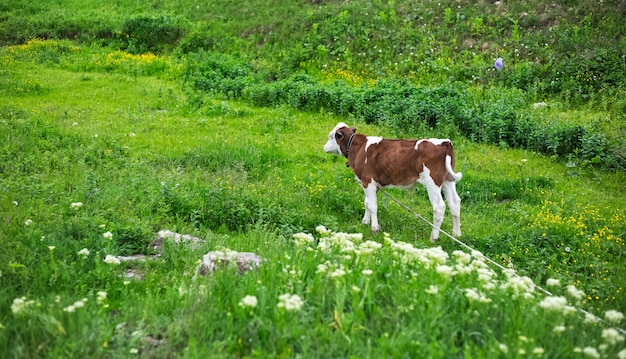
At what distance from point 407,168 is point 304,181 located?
2.79 meters

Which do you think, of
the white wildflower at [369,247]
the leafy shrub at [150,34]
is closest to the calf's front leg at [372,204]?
the white wildflower at [369,247]

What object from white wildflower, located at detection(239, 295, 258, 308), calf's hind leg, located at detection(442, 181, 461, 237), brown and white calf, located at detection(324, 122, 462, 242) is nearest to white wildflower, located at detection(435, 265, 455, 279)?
white wildflower, located at detection(239, 295, 258, 308)

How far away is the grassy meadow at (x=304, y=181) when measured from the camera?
5.20 metres

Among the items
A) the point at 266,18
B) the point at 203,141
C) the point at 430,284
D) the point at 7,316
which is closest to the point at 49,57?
the point at 266,18

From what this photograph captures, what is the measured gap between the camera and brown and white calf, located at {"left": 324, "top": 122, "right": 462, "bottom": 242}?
997 centimetres

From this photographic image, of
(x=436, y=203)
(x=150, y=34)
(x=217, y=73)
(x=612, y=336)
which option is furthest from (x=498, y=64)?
(x=150, y=34)

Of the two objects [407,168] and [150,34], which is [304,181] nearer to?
[407,168]

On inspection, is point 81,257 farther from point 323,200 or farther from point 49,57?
point 49,57

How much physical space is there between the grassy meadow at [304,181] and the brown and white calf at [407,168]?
613 millimetres

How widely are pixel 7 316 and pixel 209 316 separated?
6.29 ft

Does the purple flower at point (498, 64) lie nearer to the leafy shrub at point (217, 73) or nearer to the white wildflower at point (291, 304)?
the leafy shrub at point (217, 73)

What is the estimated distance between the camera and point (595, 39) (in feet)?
63.5

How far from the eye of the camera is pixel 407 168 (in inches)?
401

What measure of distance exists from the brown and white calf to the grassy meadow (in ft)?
2.01
